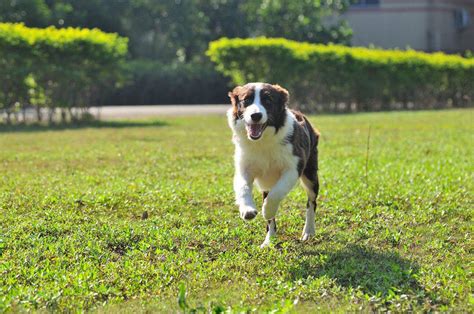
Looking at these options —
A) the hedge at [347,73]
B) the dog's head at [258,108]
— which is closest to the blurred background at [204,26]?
the hedge at [347,73]

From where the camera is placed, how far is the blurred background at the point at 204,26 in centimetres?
3831

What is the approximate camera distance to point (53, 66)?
20797 mm

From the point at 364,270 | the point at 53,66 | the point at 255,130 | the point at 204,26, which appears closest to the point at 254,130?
the point at 255,130

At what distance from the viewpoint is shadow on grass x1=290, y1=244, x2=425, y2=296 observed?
5.50 metres

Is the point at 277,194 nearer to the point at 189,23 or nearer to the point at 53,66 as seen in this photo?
the point at 53,66

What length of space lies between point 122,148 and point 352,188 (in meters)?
6.32

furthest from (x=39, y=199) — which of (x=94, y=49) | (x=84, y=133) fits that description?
(x=94, y=49)

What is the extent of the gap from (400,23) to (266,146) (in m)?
42.3

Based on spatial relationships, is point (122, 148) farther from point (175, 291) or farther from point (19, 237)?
point (175, 291)

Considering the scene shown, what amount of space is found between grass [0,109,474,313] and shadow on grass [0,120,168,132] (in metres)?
6.83

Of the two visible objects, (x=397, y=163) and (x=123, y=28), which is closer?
(x=397, y=163)

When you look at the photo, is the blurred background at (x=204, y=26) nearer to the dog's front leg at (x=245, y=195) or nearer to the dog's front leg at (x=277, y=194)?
the dog's front leg at (x=245, y=195)

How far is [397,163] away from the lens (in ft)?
39.9

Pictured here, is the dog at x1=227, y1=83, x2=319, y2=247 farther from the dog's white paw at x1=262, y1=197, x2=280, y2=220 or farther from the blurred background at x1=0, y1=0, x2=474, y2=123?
the blurred background at x1=0, y1=0, x2=474, y2=123
